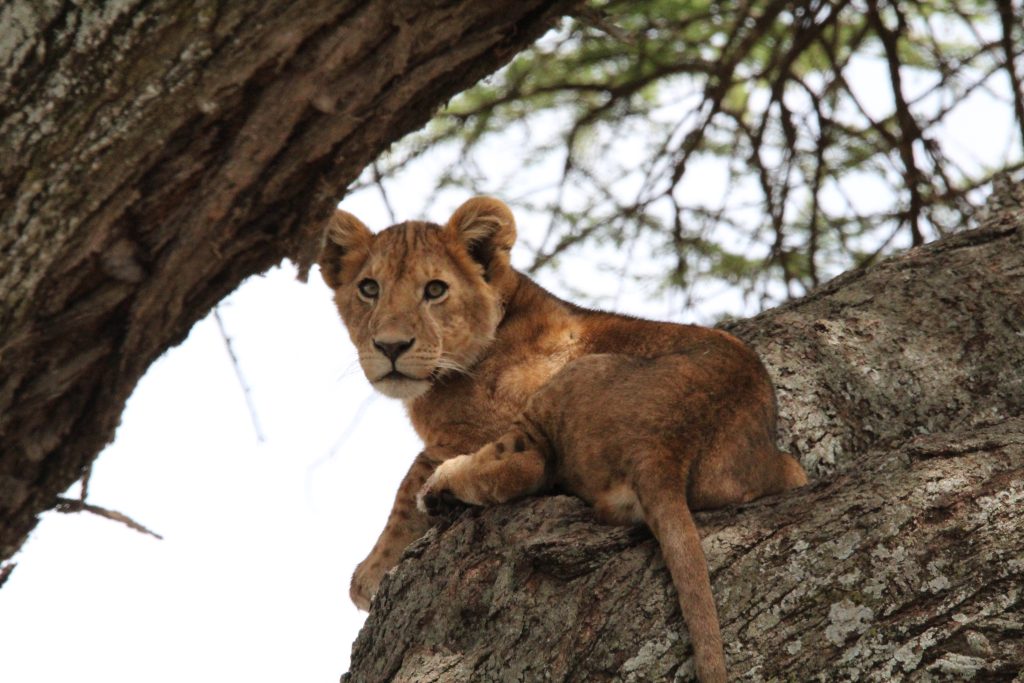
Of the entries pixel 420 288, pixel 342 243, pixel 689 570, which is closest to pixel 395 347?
pixel 420 288

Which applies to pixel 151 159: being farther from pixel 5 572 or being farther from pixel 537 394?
pixel 537 394

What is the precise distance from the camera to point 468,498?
14.0 feet

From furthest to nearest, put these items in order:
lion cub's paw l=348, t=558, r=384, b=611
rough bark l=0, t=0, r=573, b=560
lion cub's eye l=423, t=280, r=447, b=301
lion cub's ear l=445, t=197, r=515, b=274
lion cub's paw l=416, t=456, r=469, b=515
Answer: lion cub's ear l=445, t=197, r=515, b=274 → lion cub's eye l=423, t=280, r=447, b=301 → lion cub's paw l=348, t=558, r=384, b=611 → lion cub's paw l=416, t=456, r=469, b=515 → rough bark l=0, t=0, r=573, b=560

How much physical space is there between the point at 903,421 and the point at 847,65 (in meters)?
3.06

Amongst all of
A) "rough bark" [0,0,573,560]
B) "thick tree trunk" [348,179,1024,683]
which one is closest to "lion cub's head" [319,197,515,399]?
"thick tree trunk" [348,179,1024,683]

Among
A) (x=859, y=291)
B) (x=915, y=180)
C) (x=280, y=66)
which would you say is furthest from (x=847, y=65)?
(x=280, y=66)

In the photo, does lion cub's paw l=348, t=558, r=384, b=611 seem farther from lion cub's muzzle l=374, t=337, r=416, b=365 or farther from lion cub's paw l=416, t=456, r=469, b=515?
lion cub's muzzle l=374, t=337, r=416, b=365

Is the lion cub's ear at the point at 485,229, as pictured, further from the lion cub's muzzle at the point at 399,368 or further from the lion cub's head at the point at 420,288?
the lion cub's muzzle at the point at 399,368

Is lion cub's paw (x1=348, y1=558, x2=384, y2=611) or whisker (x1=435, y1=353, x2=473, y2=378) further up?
whisker (x1=435, y1=353, x2=473, y2=378)

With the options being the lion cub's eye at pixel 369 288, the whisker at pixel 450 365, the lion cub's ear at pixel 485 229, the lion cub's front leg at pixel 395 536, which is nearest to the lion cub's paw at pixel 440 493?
the lion cub's front leg at pixel 395 536

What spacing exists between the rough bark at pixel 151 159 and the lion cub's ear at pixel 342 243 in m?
2.74

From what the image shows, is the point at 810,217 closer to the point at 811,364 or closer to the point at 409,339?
the point at 811,364

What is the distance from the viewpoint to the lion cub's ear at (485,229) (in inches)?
220

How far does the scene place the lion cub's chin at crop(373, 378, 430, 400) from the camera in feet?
17.1
